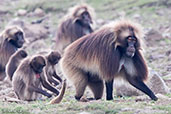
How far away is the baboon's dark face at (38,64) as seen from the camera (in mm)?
8875

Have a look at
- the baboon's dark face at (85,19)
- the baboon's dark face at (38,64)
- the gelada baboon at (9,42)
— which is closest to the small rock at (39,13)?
the baboon's dark face at (85,19)

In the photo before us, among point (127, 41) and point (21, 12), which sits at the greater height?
point (21, 12)

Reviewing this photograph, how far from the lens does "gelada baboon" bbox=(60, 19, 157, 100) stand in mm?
7906

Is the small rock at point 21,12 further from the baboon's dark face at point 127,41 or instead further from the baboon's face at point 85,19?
the baboon's dark face at point 127,41

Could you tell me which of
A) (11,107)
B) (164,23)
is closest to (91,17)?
(164,23)

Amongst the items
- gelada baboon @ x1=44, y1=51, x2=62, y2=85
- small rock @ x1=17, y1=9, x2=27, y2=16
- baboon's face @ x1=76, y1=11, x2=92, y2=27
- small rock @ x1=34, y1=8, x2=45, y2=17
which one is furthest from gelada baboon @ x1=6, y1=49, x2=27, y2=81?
small rock @ x1=17, y1=9, x2=27, y2=16

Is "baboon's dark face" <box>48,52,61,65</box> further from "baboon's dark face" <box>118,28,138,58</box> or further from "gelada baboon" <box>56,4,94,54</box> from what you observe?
"gelada baboon" <box>56,4,94,54</box>

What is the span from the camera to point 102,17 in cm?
1877

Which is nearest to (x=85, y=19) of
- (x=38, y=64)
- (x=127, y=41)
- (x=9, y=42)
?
(x=9, y=42)

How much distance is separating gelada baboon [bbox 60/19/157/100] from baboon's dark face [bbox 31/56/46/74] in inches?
26.8

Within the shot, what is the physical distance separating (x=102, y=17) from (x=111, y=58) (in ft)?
36.1

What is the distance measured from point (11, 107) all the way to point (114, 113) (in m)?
1.61

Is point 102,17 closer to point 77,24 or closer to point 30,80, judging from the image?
point 77,24

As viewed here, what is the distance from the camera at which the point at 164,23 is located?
16.4m
